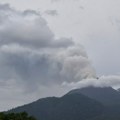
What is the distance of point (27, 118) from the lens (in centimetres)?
17612

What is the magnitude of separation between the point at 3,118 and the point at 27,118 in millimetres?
15058

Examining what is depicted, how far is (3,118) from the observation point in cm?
16638

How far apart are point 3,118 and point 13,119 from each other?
5.39 meters

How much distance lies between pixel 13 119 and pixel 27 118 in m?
9.98

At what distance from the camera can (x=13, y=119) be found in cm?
16862
